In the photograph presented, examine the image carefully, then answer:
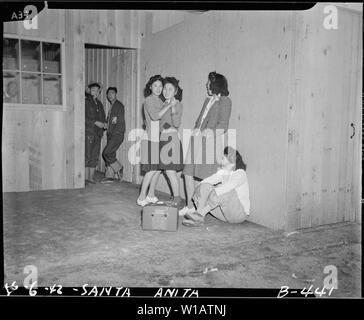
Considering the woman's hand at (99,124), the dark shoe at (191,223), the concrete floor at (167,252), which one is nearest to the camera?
the concrete floor at (167,252)

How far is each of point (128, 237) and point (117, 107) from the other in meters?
3.40

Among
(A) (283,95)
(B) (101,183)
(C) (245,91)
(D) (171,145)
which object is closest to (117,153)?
(B) (101,183)

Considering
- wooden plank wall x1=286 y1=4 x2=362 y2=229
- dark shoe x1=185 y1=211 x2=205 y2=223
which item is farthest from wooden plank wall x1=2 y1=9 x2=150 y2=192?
wooden plank wall x1=286 y1=4 x2=362 y2=229

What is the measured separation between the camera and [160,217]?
11.5 feet

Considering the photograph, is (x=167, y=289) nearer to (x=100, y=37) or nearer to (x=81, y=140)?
(x=81, y=140)

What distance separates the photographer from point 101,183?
6098 millimetres

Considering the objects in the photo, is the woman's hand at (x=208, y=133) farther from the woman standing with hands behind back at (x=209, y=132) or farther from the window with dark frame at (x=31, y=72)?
the window with dark frame at (x=31, y=72)

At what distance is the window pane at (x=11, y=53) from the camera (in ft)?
16.6

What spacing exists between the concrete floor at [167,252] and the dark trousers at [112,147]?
224cm

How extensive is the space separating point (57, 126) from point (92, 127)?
2.93 feet

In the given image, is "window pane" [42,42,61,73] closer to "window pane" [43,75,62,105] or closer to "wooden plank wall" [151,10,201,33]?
"window pane" [43,75,62,105]

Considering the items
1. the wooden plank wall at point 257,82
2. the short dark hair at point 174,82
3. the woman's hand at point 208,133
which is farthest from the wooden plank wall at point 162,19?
the woman's hand at point 208,133

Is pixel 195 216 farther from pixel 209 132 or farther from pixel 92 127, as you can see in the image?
pixel 92 127
